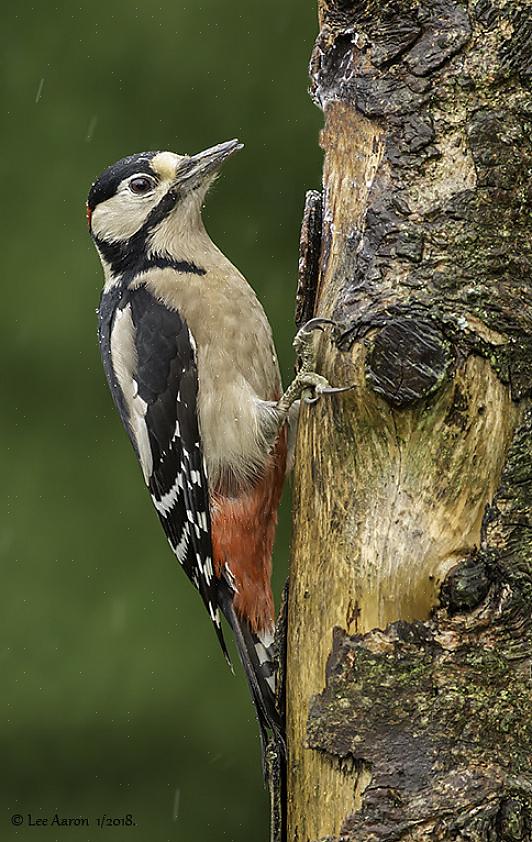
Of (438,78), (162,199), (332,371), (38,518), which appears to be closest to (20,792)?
(38,518)

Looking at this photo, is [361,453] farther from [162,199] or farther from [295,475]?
[162,199]

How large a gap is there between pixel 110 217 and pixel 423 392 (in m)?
1.38

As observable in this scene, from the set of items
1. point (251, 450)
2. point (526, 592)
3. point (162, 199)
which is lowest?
point (526, 592)

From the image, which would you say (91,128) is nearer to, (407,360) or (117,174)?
(117,174)

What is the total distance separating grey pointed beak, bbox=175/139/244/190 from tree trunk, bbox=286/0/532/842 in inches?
30.5

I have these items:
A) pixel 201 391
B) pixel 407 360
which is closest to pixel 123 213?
pixel 201 391

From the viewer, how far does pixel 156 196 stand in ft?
9.60

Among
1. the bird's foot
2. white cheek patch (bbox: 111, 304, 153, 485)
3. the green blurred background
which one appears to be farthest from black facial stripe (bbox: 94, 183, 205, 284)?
the green blurred background

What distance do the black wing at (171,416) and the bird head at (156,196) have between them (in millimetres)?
152

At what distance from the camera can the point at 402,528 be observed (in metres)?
1.88

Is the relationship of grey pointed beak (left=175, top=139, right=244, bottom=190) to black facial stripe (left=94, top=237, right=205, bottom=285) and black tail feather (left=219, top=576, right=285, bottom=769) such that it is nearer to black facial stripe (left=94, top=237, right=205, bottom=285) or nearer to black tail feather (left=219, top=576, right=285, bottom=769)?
black facial stripe (left=94, top=237, right=205, bottom=285)

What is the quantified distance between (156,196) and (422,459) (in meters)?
1.30

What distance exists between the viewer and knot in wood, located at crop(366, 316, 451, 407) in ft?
6.07

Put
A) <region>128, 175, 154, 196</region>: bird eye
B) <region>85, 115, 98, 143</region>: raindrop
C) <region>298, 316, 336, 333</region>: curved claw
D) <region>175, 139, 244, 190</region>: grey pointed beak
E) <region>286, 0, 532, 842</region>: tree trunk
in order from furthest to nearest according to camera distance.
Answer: <region>85, 115, 98, 143</region>: raindrop → <region>128, 175, 154, 196</region>: bird eye → <region>175, 139, 244, 190</region>: grey pointed beak → <region>298, 316, 336, 333</region>: curved claw → <region>286, 0, 532, 842</region>: tree trunk
